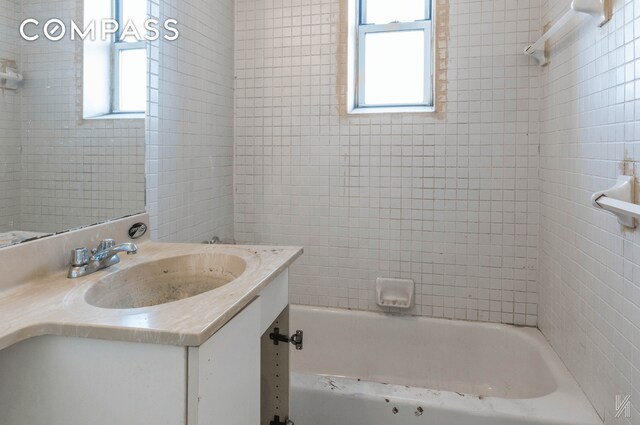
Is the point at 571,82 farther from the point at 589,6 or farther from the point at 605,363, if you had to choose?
the point at 605,363

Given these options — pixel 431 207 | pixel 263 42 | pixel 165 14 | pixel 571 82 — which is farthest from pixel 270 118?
pixel 571 82

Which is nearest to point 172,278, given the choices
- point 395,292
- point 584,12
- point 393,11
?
point 395,292

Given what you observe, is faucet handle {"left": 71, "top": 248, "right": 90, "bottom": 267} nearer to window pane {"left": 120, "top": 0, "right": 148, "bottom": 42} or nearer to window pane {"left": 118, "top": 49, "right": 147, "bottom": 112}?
window pane {"left": 118, "top": 49, "right": 147, "bottom": 112}

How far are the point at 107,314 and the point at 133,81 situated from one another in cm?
94

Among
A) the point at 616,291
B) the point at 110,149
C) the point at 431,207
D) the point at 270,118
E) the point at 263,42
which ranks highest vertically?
the point at 263,42

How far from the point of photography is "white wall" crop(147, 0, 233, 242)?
1.60 meters

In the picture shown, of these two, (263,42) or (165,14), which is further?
(263,42)

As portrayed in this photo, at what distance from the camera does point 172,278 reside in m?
1.26

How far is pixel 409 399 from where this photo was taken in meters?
1.40

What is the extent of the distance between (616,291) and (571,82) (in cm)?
78

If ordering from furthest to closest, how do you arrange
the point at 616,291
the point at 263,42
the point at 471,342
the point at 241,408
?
the point at 263,42 → the point at 471,342 → the point at 616,291 → the point at 241,408

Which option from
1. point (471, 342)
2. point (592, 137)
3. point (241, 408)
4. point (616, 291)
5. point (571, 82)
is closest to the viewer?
point (241, 408)

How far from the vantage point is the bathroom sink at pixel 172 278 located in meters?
1.13

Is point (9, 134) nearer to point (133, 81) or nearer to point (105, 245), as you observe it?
point (105, 245)
